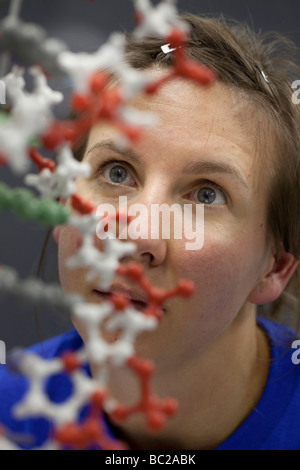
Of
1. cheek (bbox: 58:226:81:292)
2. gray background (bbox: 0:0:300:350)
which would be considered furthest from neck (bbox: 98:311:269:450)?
gray background (bbox: 0:0:300:350)

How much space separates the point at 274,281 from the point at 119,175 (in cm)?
18

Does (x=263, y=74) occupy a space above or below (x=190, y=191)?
above

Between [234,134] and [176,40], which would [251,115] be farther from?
[176,40]

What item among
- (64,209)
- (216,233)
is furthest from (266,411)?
(64,209)

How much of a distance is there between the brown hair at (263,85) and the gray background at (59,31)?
0.27m

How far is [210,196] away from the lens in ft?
1.42

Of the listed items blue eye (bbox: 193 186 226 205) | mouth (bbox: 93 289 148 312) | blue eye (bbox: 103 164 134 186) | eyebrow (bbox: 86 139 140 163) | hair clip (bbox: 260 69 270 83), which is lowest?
mouth (bbox: 93 289 148 312)

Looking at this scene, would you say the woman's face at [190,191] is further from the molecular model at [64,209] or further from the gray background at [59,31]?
the gray background at [59,31]

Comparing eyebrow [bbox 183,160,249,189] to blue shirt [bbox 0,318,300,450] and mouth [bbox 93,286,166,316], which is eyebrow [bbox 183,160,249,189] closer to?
mouth [bbox 93,286,166,316]

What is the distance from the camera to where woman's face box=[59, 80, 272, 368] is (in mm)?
388

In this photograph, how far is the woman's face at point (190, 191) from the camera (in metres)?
0.39

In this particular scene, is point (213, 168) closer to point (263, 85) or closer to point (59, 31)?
point (263, 85)

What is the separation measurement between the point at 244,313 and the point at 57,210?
388 millimetres

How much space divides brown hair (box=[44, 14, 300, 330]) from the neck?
0.10 m
